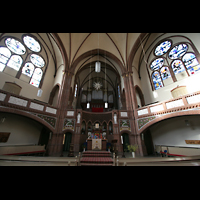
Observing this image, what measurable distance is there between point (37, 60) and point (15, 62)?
2.34m

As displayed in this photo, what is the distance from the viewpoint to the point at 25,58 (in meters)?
9.76

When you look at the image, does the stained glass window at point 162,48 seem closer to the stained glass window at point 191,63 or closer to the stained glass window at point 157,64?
the stained glass window at point 157,64

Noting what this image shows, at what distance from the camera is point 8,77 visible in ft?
27.5

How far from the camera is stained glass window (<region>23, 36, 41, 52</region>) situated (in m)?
10.2

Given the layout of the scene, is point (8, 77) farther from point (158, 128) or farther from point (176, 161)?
point (158, 128)

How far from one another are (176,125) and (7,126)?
15.8m

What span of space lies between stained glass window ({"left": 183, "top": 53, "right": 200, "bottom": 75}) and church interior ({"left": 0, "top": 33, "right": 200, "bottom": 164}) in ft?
0.23

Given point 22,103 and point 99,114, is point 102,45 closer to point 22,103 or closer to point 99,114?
point 99,114

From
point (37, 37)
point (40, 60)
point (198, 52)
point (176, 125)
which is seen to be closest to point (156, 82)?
point (198, 52)

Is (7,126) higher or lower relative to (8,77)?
lower

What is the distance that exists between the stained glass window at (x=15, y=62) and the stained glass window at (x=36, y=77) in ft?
5.03

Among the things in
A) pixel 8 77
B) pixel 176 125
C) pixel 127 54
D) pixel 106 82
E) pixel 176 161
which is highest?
pixel 106 82
